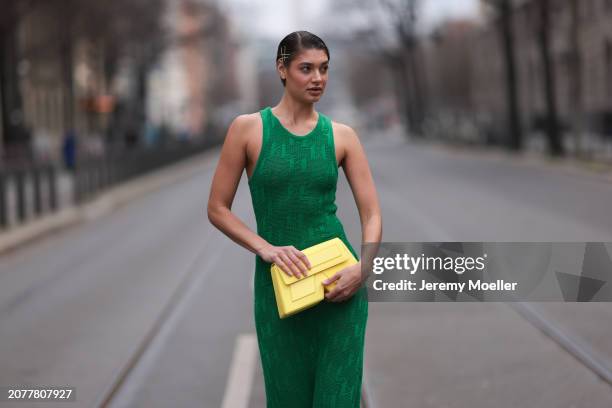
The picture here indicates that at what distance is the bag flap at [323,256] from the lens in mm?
3180

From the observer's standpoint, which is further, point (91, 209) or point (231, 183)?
point (91, 209)

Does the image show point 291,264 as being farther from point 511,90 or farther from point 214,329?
point 511,90

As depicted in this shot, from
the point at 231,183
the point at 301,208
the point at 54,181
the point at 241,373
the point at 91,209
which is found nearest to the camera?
the point at 301,208

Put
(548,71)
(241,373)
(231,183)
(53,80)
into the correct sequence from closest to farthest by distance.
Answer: (231,183)
(241,373)
(548,71)
(53,80)

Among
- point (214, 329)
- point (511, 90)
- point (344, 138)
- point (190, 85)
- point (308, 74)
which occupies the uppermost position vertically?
point (308, 74)

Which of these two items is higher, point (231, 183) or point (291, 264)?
point (231, 183)

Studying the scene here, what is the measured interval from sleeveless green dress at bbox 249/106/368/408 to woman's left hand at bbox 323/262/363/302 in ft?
0.31

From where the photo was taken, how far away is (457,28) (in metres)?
100

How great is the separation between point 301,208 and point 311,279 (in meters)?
0.24

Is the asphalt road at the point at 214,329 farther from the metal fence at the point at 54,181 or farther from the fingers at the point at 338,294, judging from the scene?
the fingers at the point at 338,294

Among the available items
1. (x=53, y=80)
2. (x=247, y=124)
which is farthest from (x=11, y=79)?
(x=247, y=124)

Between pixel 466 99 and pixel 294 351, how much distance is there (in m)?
87.7

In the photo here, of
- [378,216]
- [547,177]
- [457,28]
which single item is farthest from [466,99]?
[378,216]

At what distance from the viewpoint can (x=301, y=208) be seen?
3.29 meters
